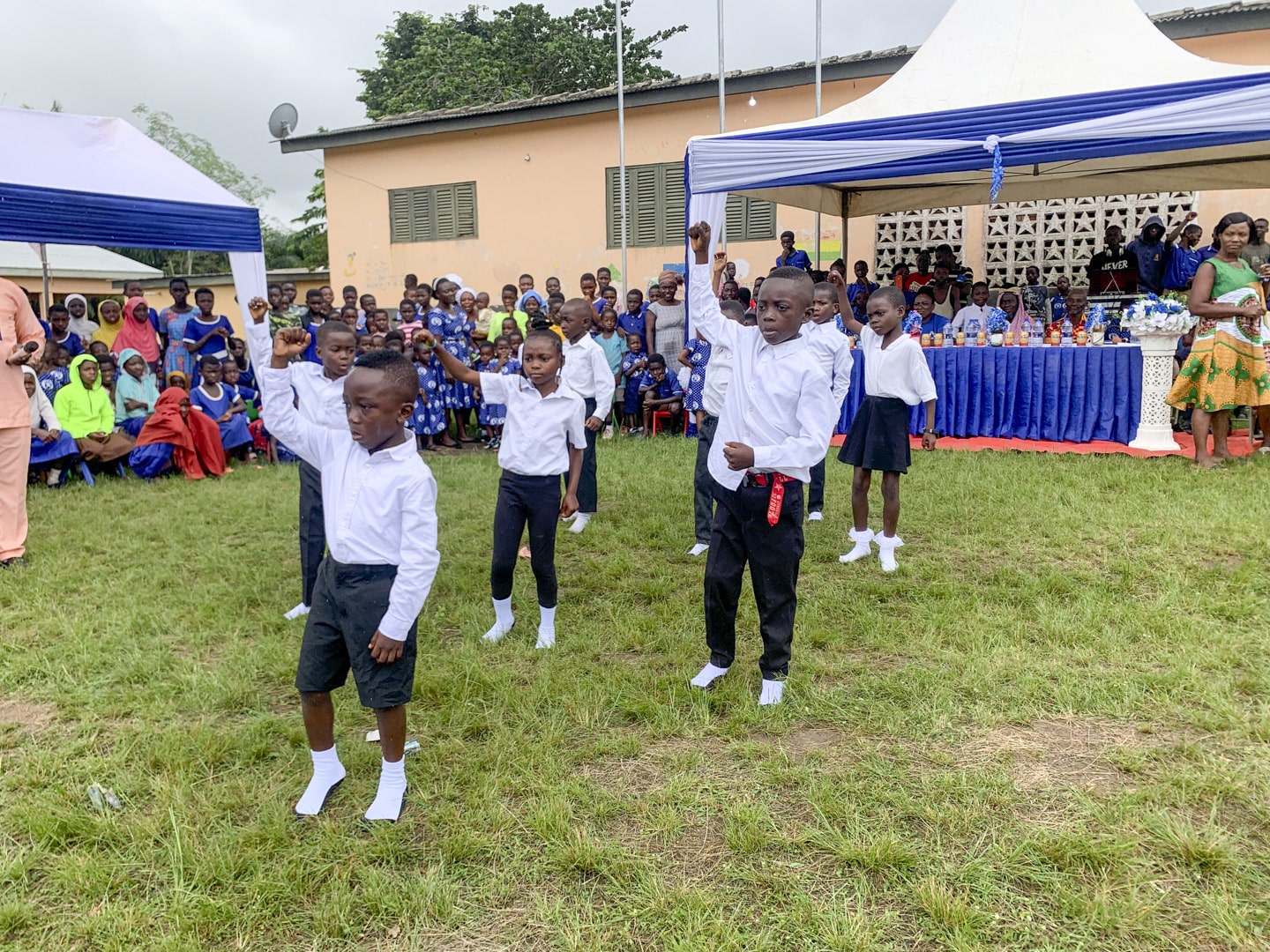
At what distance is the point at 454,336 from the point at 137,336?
3.40 meters

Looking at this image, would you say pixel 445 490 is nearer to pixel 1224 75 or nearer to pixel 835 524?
pixel 835 524

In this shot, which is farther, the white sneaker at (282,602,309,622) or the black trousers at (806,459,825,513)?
the black trousers at (806,459,825,513)

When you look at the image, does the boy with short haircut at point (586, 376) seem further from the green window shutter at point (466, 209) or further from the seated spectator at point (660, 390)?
the green window shutter at point (466, 209)

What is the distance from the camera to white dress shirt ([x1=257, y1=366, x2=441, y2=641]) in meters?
Answer: 2.58

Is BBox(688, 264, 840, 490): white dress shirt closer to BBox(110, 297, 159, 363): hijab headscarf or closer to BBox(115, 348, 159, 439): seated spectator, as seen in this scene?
BBox(115, 348, 159, 439): seated spectator

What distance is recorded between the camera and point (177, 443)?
8.61 metres

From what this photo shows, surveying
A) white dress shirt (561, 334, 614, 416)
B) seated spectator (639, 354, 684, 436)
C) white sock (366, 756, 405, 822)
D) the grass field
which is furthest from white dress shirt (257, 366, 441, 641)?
seated spectator (639, 354, 684, 436)

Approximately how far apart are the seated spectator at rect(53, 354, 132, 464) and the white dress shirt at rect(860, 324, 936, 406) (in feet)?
23.9

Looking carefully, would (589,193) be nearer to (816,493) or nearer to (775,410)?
(816,493)

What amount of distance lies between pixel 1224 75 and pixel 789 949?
19.4ft

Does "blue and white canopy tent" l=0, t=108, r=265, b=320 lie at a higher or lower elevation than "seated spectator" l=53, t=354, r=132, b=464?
higher

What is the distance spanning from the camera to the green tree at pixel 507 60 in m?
25.7

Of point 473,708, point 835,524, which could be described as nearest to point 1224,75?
point 835,524

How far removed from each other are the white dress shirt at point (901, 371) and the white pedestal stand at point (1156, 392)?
13.8 feet
